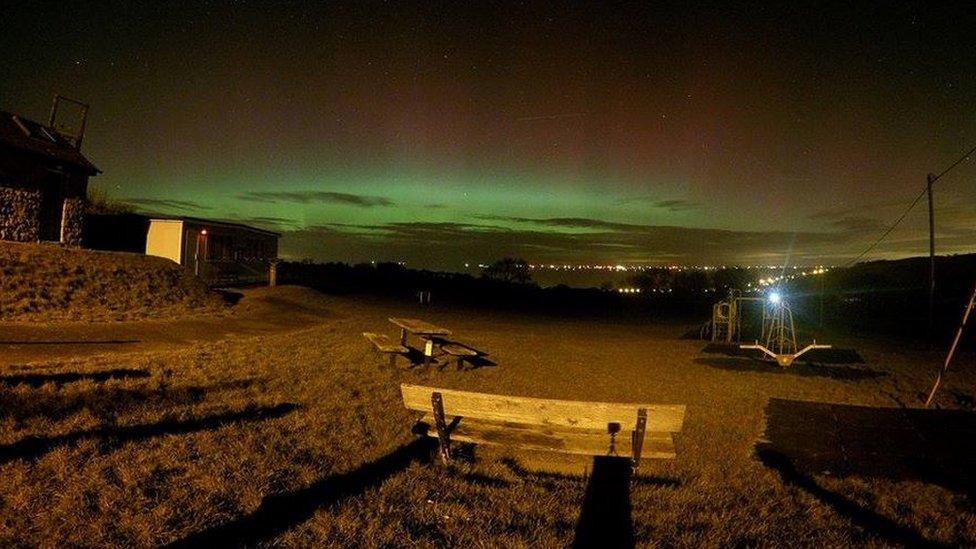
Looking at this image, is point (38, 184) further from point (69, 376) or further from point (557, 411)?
point (557, 411)

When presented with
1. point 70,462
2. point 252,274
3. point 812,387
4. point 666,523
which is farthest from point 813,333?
point 252,274

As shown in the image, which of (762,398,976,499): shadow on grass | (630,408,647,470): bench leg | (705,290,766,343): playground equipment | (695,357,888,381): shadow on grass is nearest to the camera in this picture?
(630,408,647,470): bench leg

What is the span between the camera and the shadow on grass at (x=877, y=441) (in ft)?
18.8

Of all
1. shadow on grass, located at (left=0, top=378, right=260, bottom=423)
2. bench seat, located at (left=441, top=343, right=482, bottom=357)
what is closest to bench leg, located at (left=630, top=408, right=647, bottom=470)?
shadow on grass, located at (left=0, top=378, right=260, bottom=423)

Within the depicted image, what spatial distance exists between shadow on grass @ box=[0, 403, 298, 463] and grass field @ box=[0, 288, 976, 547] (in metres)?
0.03

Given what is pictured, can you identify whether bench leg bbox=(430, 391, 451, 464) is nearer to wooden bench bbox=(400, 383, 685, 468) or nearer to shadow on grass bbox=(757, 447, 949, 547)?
wooden bench bbox=(400, 383, 685, 468)

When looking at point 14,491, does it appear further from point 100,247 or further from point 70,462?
point 100,247

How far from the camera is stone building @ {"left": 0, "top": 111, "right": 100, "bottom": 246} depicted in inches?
726

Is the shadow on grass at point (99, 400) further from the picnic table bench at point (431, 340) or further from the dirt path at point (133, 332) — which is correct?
the picnic table bench at point (431, 340)

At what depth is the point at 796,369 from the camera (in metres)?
12.8

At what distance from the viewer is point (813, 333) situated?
2292 cm

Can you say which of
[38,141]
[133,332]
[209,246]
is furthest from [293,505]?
[209,246]

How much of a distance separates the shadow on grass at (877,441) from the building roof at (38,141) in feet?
72.8

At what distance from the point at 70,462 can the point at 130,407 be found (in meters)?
1.81
